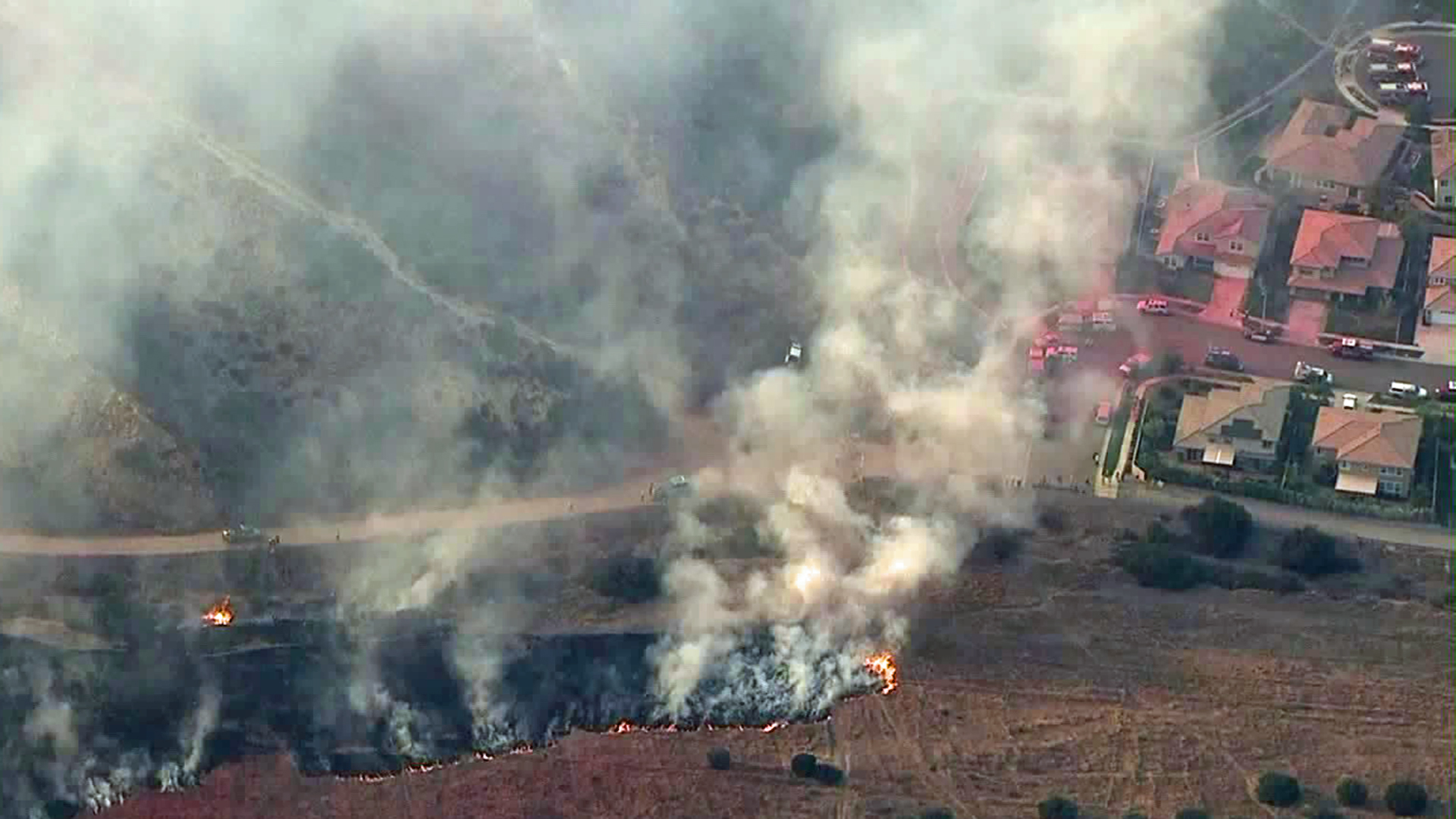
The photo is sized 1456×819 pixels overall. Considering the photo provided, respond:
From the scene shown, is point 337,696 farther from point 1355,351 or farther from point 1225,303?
point 1355,351

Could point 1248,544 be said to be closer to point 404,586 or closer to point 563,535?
point 563,535

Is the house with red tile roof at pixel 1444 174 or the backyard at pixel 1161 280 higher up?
the house with red tile roof at pixel 1444 174

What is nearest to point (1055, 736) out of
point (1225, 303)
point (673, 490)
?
point (673, 490)

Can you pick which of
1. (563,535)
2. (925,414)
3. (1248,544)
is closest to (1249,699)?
(1248,544)

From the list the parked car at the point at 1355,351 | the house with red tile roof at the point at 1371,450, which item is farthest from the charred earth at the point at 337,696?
the parked car at the point at 1355,351

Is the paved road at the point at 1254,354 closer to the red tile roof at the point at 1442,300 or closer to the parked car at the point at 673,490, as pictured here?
the red tile roof at the point at 1442,300
